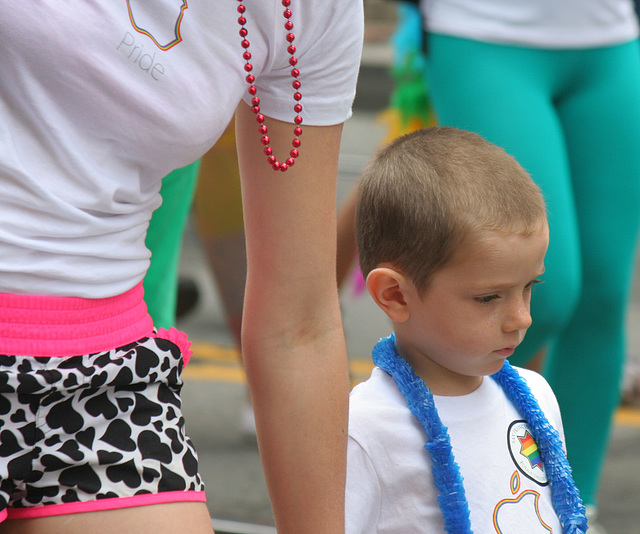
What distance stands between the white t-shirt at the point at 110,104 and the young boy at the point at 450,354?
0.25m

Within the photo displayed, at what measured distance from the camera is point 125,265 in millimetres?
1469

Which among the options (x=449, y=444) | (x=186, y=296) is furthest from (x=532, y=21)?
(x=186, y=296)

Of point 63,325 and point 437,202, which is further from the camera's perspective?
point 437,202

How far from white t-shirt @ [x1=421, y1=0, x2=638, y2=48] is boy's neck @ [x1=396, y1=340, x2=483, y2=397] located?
108 cm

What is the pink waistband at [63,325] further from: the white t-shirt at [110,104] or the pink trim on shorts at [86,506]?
the pink trim on shorts at [86,506]

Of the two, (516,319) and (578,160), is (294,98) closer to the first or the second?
(516,319)

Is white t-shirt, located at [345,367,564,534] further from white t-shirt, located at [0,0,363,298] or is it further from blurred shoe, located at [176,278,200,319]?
blurred shoe, located at [176,278,200,319]

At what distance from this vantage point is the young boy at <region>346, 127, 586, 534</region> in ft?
5.16

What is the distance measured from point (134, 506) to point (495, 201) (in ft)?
2.19

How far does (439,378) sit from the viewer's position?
1.67 meters

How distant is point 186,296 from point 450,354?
388 cm

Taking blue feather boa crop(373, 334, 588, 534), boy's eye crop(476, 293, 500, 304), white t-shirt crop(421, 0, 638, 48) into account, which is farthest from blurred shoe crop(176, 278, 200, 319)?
boy's eye crop(476, 293, 500, 304)

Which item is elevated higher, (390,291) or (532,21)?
(532,21)

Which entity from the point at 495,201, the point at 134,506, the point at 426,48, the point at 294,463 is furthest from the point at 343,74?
the point at 426,48
